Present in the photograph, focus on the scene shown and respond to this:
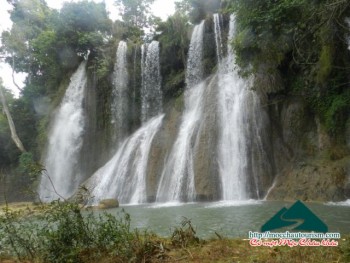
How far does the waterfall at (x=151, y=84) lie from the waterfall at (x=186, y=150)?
276 centimetres

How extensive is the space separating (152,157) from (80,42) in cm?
1487

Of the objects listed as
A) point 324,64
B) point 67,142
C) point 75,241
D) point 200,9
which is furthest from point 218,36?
point 75,241

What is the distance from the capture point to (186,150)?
1548cm

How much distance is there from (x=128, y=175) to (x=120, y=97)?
879 centimetres

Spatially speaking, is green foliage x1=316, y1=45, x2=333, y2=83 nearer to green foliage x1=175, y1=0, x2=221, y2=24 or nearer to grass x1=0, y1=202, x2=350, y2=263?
grass x1=0, y1=202, x2=350, y2=263

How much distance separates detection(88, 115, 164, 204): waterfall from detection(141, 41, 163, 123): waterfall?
342cm

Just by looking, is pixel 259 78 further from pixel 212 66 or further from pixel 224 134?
pixel 212 66

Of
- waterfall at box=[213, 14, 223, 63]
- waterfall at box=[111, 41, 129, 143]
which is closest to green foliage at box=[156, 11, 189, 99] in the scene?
waterfall at box=[213, 14, 223, 63]

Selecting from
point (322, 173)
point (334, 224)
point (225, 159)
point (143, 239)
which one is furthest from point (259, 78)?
Result: point (143, 239)

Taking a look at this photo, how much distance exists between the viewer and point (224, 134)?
1520 cm

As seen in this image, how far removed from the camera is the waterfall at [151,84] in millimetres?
22766

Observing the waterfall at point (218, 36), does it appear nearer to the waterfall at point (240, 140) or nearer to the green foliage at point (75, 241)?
the waterfall at point (240, 140)

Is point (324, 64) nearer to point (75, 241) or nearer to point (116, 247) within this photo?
point (116, 247)

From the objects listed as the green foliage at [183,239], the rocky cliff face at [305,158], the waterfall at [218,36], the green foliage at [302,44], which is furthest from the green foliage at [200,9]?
the green foliage at [183,239]
